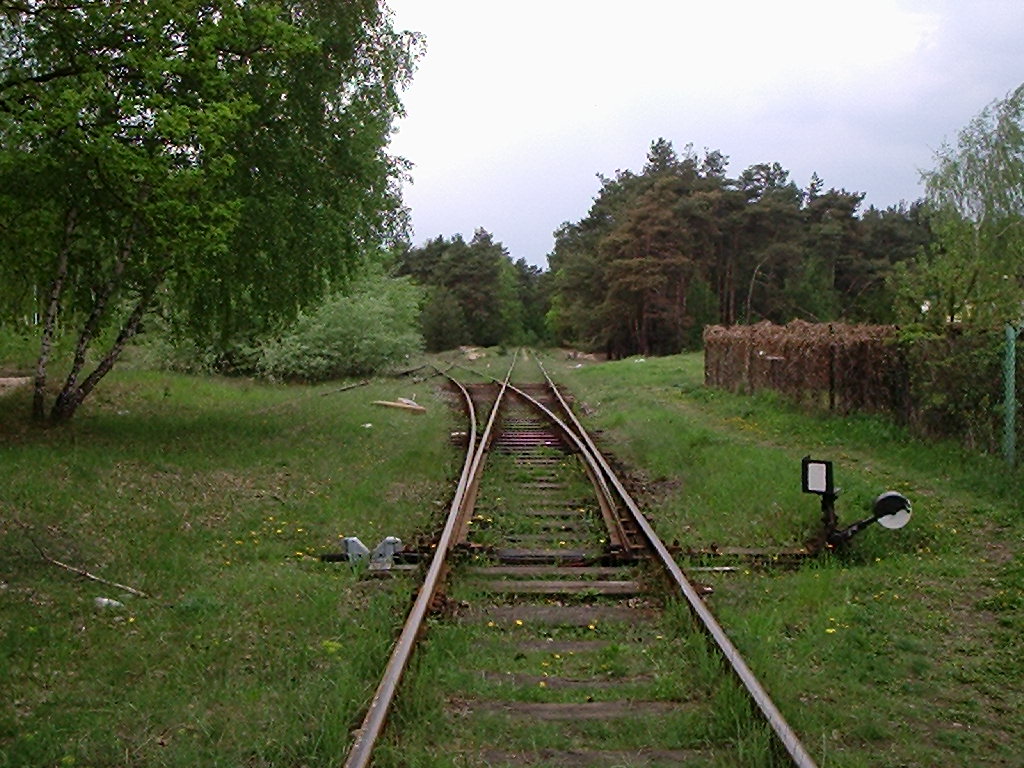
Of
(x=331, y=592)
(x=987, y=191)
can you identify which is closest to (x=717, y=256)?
(x=987, y=191)

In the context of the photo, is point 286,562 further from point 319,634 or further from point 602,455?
point 602,455

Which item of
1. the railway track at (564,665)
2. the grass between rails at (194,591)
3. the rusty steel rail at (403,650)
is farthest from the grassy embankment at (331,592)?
the railway track at (564,665)

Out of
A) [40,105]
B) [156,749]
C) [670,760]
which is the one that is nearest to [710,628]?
[670,760]

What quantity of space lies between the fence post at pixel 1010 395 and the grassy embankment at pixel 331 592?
0.36 metres

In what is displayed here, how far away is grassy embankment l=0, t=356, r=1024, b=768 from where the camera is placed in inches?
179

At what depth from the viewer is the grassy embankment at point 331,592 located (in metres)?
4.55

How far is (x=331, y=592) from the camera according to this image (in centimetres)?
674

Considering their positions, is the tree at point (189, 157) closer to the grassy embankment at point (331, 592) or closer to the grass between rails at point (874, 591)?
the grassy embankment at point (331, 592)

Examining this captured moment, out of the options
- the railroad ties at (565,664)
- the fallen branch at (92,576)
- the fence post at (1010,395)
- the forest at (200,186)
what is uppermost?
the forest at (200,186)

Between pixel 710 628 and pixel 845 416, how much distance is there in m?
10.3

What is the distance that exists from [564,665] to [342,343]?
25.2 m

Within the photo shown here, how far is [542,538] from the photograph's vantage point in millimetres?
8492

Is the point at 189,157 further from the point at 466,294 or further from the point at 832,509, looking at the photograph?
the point at 466,294

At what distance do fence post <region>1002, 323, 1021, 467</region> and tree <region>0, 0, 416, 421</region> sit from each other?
9.08 meters
